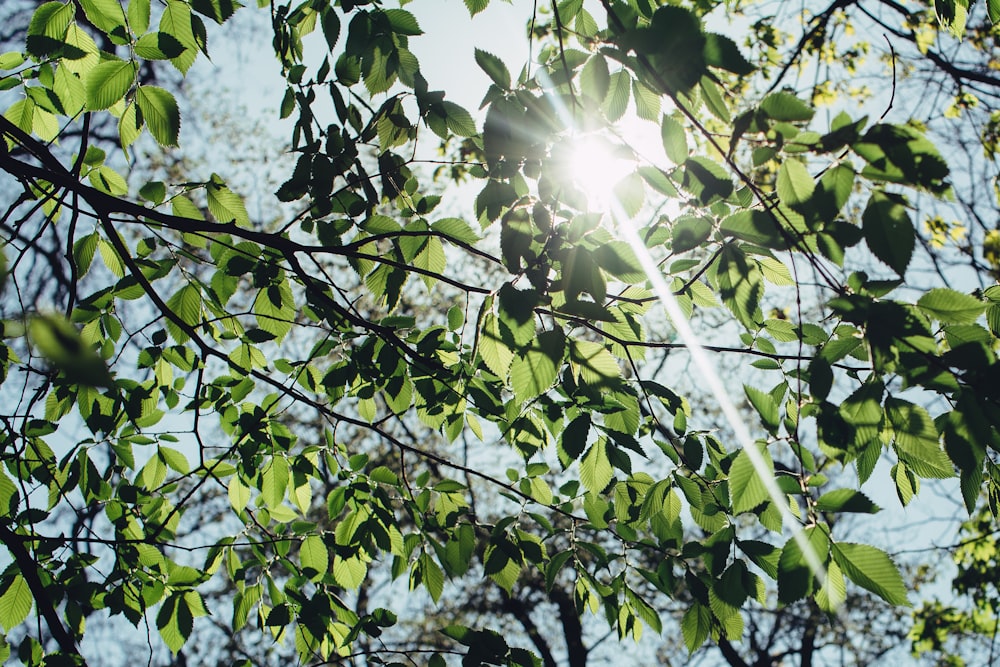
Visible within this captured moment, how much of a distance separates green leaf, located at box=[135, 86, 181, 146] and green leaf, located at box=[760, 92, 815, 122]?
4.97 feet

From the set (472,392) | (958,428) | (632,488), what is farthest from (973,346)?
(472,392)

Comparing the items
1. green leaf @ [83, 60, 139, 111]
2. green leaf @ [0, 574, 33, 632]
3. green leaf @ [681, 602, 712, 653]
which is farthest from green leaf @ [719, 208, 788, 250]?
green leaf @ [0, 574, 33, 632]

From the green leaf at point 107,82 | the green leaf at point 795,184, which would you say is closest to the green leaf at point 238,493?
the green leaf at point 107,82

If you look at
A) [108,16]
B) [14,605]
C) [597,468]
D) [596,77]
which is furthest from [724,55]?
[14,605]

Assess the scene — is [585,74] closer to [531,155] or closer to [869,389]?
[531,155]

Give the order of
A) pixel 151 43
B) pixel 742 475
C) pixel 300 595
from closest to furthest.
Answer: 1. pixel 742 475
2. pixel 151 43
3. pixel 300 595

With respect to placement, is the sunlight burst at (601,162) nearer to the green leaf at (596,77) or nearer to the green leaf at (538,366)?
the green leaf at (596,77)

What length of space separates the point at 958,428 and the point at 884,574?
0.33 meters

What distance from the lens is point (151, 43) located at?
68.4 inches

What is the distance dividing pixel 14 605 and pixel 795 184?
2.71 metres

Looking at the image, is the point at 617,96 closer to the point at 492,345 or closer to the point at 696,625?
the point at 492,345

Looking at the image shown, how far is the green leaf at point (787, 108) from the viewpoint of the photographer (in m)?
1.08

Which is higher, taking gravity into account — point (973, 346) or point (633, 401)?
point (633, 401)

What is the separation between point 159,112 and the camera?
1748 millimetres
